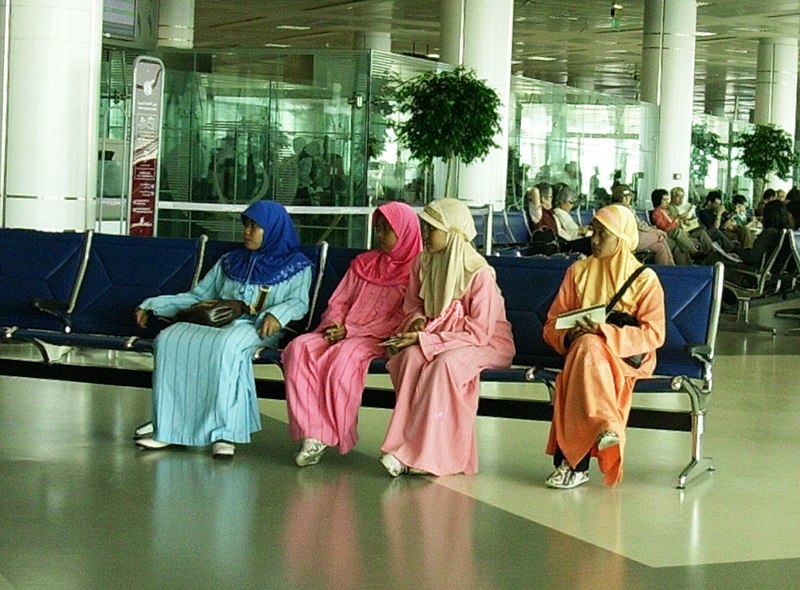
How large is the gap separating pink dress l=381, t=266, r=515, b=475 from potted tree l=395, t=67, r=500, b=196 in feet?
27.8

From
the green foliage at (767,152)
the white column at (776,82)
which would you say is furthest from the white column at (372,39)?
the green foliage at (767,152)

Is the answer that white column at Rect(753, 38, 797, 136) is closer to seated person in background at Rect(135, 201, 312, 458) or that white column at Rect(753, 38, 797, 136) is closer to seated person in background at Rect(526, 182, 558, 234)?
seated person in background at Rect(526, 182, 558, 234)

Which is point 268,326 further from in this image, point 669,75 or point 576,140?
point 669,75

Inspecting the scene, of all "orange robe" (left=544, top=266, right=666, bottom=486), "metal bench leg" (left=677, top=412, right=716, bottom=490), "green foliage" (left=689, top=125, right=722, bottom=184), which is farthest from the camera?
"green foliage" (left=689, top=125, right=722, bottom=184)

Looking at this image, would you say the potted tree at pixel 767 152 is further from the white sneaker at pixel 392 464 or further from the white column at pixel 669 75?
the white sneaker at pixel 392 464

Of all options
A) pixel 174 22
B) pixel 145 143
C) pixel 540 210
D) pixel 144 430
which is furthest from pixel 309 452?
pixel 174 22

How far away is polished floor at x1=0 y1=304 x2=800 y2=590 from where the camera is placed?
4.60m

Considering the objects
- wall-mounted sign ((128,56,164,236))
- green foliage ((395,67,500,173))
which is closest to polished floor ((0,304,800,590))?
wall-mounted sign ((128,56,164,236))

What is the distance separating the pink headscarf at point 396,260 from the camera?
6730 mm

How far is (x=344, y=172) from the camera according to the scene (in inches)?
557

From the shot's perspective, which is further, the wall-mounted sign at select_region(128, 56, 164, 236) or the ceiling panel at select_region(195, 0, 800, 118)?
the ceiling panel at select_region(195, 0, 800, 118)

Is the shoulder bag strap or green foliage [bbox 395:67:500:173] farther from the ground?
green foliage [bbox 395:67:500:173]

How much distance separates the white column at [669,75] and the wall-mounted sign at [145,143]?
15992mm

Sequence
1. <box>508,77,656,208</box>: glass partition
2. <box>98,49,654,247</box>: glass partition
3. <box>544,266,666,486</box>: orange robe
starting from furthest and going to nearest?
<box>508,77,656,208</box>: glass partition, <box>98,49,654,247</box>: glass partition, <box>544,266,666,486</box>: orange robe
